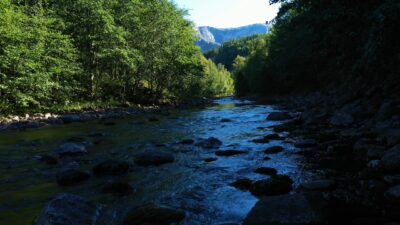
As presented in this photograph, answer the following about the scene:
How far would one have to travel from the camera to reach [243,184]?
8.81 m

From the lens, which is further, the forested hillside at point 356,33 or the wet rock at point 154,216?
the forested hillside at point 356,33

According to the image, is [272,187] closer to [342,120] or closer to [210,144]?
[210,144]

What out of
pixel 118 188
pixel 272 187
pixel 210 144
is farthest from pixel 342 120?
pixel 118 188

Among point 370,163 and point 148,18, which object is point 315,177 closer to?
point 370,163

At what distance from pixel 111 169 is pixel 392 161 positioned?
7678 millimetres

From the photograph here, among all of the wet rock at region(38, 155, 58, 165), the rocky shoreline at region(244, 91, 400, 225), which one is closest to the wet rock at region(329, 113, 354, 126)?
the rocky shoreline at region(244, 91, 400, 225)

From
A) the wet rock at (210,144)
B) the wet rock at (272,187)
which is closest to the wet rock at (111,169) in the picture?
the wet rock at (272,187)

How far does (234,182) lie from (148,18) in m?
41.1

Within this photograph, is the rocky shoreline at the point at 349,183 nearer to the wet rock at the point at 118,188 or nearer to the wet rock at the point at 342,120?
the wet rock at the point at 342,120

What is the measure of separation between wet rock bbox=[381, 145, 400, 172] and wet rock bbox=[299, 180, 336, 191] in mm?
1431

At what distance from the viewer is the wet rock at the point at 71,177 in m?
9.45

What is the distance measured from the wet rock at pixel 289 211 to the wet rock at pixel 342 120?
1179cm

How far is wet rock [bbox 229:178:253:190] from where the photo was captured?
8673 millimetres

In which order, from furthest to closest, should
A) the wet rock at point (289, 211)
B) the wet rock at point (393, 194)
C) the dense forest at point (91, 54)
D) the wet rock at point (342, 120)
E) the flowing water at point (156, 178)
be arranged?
the dense forest at point (91, 54)
the wet rock at point (342, 120)
the flowing water at point (156, 178)
the wet rock at point (393, 194)
the wet rock at point (289, 211)
